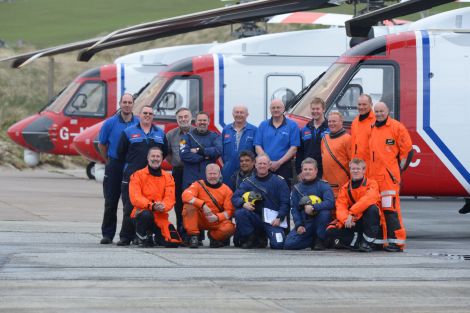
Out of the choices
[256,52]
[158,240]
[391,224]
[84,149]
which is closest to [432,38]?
[391,224]

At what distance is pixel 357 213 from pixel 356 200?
15 cm

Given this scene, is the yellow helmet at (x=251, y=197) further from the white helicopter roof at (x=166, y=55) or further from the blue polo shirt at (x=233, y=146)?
the white helicopter roof at (x=166, y=55)

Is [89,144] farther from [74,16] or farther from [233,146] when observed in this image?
[74,16]

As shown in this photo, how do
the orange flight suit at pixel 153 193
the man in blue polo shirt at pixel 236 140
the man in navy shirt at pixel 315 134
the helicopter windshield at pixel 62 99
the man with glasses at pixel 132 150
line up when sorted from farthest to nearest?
1. the helicopter windshield at pixel 62 99
2. the man in blue polo shirt at pixel 236 140
3. the man in navy shirt at pixel 315 134
4. the man with glasses at pixel 132 150
5. the orange flight suit at pixel 153 193

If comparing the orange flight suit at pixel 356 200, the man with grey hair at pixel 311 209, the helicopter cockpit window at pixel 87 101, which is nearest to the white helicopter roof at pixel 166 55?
the helicopter cockpit window at pixel 87 101

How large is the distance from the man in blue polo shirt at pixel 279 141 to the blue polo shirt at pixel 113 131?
151cm

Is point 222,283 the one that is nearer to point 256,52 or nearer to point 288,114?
point 288,114

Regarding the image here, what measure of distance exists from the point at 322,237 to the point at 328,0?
4559 millimetres

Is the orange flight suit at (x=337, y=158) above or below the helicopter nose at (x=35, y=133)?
above

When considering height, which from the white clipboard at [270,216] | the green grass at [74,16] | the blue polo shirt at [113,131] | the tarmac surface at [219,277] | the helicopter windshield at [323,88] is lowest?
the tarmac surface at [219,277]

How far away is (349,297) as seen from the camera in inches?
424

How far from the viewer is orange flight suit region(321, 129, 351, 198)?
49.9 ft

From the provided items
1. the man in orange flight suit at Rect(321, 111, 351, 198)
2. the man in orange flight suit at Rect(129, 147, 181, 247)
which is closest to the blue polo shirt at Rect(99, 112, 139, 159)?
the man in orange flight suit at Rect(129, 147, 181, 247)

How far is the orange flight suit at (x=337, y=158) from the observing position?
15219 mm
